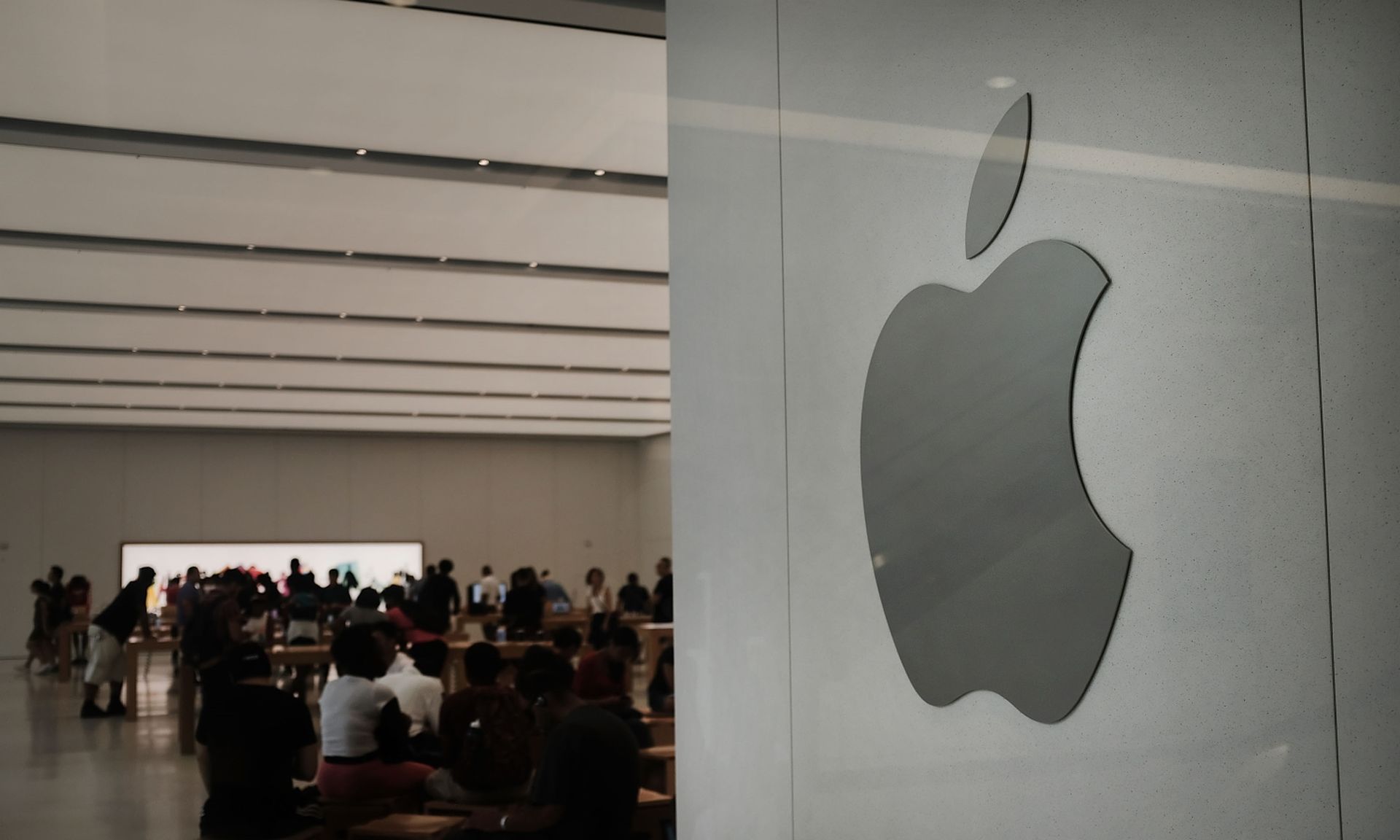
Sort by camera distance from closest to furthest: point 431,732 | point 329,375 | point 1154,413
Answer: point 1154,413, point 431,732, point 329,375

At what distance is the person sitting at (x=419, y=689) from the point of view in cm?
652

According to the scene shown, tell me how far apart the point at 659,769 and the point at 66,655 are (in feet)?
23.2

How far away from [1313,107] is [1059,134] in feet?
2.03

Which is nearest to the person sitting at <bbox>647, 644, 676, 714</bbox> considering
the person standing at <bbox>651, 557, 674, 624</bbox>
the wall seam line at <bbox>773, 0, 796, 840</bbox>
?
the person standing at <bbox>651, 557, 674, 624</bbox>

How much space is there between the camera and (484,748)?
5480 mm

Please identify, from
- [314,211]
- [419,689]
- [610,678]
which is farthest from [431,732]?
[314,211]

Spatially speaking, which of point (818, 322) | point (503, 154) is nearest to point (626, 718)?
point (818, 322)

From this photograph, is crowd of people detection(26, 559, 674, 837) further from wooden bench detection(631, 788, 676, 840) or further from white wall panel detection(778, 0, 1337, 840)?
white wall panel detection(778, 0, 1337, 840)

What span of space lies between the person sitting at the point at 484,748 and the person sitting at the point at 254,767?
0.65m

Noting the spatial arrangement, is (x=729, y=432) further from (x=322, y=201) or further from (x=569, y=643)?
(x=322, y=201)

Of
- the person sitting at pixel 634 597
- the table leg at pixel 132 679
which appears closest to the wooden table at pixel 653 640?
the person sitting at pixel 634 597

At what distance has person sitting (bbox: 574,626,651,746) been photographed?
591cm

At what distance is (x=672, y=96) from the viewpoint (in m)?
4.77

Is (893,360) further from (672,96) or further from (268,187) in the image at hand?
(268,187)
